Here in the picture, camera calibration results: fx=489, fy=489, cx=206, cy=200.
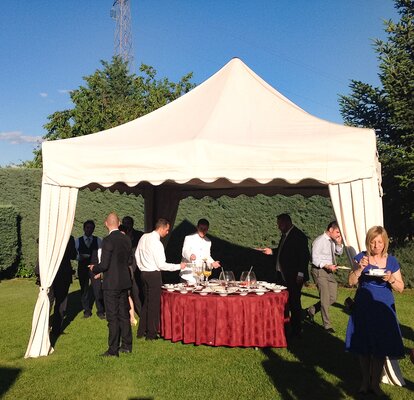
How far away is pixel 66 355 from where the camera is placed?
6.11 meters

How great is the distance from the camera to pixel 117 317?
19.1ft

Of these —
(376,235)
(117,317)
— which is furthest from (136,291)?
(376,235)

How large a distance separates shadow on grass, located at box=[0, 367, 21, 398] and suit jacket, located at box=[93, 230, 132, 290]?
1.32 metres

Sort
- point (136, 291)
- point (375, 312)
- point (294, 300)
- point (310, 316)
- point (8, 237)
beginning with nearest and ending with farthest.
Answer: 1. point (375, 312)
2. point (294, 300)
3. point (310, 316)
4. point (136, 291)
5. point (8, 237)

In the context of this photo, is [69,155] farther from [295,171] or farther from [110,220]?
[295,171]

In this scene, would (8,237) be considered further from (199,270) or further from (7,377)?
(7,377)

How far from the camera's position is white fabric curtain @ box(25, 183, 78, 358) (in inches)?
234

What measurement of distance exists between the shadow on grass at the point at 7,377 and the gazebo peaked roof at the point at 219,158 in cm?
45

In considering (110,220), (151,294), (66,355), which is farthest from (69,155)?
(66,355)

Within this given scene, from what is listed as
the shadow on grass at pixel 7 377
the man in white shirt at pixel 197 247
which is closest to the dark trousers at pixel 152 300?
the man in white shirt at pixel 197 247

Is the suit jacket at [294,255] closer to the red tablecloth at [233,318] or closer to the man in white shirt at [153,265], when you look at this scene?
the red tablecloth at [233,318]

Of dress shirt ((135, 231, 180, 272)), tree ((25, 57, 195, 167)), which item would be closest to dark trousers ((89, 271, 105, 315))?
dress shirt ((135, 231, 180, 272))

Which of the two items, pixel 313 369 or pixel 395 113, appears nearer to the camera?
pixel 313 369

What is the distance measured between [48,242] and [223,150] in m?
2.45
